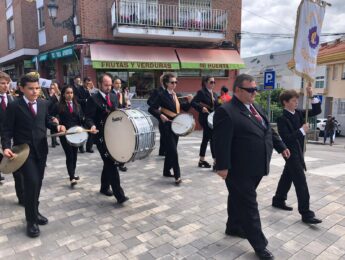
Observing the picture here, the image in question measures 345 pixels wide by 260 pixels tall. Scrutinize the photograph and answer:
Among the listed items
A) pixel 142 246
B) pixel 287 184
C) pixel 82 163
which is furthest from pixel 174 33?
pixel 142 246

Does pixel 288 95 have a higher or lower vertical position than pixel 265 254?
higher

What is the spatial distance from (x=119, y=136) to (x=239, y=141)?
1.76 m

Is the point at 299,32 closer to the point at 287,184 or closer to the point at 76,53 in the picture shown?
the point at 287,184

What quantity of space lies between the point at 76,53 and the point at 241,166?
41.4ft

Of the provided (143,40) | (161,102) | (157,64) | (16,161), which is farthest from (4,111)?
(143,40)

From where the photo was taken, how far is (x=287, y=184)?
4.56m

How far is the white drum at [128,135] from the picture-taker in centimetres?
419

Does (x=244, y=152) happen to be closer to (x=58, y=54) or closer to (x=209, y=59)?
(x=209, y=59)

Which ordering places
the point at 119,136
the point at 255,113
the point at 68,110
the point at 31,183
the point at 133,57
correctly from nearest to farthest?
the point at 255,113 < the point at 31,183 < the point at 119,136 < the point at 68,110 < the point at 133,57

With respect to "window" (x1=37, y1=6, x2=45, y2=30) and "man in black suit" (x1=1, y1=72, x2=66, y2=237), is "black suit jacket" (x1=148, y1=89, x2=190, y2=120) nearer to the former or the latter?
"man in black suit" (x1=1, y1=72, x2=66, y2=237)

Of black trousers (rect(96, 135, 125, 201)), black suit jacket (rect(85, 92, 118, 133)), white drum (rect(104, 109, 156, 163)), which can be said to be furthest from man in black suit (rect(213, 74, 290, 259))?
black suit jacket (rect(85, 92, 118, 133))

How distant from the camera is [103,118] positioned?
15.9ft

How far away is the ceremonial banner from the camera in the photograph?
188 inches

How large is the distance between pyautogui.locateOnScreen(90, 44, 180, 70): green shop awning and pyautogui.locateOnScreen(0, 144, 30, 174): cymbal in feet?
33.0
